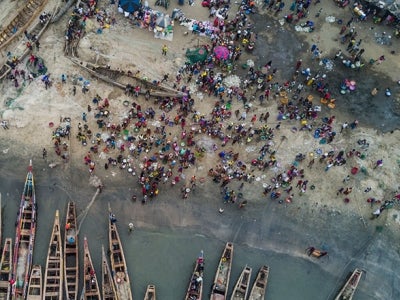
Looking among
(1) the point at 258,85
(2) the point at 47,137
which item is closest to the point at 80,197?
(2) the point at 47,137

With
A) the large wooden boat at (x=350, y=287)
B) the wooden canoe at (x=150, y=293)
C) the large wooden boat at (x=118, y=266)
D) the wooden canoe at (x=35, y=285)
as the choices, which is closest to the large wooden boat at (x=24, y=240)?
the wooden canoe at (x=35, y=285)

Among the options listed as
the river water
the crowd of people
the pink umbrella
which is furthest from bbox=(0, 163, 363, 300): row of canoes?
the pink umbrella

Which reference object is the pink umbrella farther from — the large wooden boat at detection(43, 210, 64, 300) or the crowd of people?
the large wooden boat at detection(43, 210, 64, 300)

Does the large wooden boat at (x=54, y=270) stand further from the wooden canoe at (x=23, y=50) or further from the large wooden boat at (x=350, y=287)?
the large wooden boat at (x=350, y=287)

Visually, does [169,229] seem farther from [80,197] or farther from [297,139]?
[297,139]

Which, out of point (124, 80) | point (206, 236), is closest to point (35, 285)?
point (206, 236)
